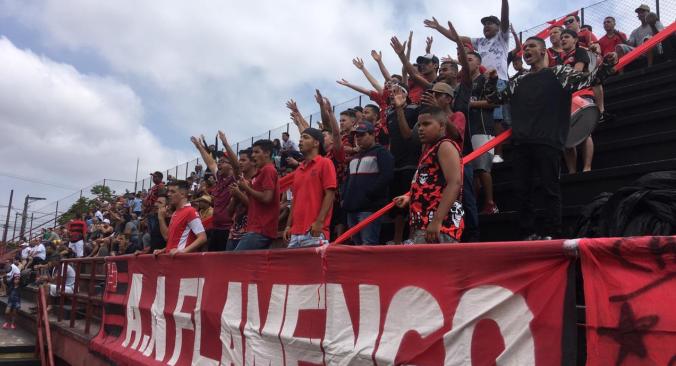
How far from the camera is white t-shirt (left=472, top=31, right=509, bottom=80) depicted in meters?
6.93

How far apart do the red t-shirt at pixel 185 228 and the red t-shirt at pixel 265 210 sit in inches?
36.0

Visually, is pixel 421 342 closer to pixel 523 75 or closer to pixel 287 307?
pixel 287 307

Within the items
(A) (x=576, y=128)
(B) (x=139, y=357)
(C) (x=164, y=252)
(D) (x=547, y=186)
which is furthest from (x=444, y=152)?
(B) (x=139, y=357)

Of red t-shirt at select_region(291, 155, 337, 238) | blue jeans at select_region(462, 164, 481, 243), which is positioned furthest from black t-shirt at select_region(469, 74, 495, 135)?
red t-shirt at select_region(291, 155, 337, 238)

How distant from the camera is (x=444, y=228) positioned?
→ 3.65 metres

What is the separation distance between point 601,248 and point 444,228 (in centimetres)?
172

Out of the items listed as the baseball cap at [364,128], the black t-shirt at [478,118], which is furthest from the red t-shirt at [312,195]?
the black t-shirt at [478,118]

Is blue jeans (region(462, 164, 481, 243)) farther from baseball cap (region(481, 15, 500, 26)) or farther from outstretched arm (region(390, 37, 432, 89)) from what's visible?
baseball cap (region(481, 15, 500, 26))

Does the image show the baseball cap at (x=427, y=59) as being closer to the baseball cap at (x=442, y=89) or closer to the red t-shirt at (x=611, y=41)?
the baseball cap at (x=442, y=89)

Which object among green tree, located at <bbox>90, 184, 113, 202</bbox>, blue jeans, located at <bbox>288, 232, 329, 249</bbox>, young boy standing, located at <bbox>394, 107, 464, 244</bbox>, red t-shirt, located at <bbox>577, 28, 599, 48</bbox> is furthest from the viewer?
green tree, located at <bbox>90, 184, 113, 202</bbox>

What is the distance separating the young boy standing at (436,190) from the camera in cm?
352

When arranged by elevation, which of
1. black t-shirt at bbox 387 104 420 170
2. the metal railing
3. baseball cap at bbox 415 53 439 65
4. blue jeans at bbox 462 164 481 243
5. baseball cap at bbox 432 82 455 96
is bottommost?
the metal railing

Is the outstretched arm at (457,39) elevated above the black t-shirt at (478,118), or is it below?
above

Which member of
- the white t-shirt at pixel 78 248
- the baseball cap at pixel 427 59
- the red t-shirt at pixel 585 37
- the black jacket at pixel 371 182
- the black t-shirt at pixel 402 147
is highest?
the red t-shirt at pixel 585 37
